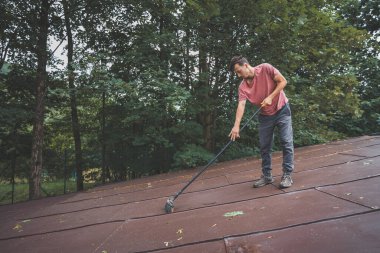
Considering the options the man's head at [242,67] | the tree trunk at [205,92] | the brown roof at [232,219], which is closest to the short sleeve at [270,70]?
the man's head at [242,67]

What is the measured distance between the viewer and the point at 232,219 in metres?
2.86

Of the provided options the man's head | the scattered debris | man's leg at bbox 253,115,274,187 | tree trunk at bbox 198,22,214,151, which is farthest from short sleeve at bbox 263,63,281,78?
tree trunk at bbox 198,22,214,151

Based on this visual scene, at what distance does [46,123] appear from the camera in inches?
469

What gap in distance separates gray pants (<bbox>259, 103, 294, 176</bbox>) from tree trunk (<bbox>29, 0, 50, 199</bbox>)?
766cm

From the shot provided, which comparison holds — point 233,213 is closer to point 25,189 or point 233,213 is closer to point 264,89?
point 264,89

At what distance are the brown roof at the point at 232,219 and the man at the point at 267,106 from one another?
0.30m

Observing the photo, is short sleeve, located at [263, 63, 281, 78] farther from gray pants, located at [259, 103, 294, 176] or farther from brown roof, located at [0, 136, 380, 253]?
brown roof, located at [0, 136, 380, 253]

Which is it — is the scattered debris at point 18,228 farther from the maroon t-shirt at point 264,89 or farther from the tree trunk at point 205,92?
the tree trunk at point 205,92

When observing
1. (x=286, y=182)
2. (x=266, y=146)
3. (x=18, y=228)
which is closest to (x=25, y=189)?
(x=18, y=228)

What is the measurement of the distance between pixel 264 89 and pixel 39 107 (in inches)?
308

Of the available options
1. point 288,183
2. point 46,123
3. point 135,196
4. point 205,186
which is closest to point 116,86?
point 135,196

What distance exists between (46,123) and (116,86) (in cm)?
642

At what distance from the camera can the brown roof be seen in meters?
2.21

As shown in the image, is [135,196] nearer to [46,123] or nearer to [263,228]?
[263,228]
